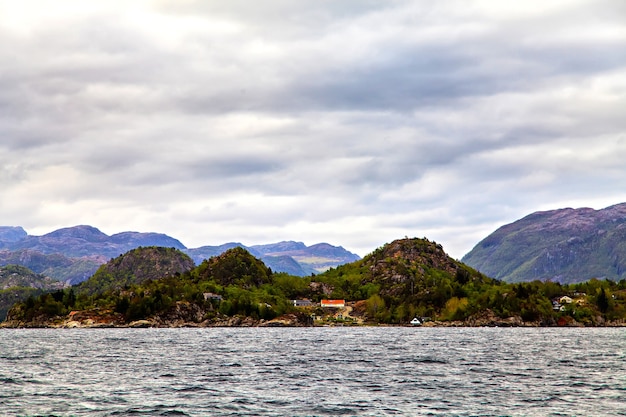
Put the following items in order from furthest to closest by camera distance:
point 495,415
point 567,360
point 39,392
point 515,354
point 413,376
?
1. point 515,354
2. point 567,360
3. point 413,376
4. point 39,392
5. point 495,415

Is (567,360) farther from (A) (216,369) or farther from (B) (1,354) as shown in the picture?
(B) (1,354)

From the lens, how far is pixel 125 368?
4461 inches

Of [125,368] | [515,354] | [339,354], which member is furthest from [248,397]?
[515,354]

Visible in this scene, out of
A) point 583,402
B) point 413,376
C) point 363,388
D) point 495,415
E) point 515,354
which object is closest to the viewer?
point 495,415

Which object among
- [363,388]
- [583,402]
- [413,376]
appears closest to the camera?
[583,402]

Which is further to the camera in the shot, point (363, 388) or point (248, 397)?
point (363, 388)

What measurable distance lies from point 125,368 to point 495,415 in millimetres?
Result: 66514

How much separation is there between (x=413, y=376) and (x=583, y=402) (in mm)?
31155

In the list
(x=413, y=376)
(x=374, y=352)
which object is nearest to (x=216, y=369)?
(x=413, y=376)

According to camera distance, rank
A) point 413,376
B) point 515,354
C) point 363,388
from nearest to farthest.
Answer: point 363,388
point 413,376
point 515,354

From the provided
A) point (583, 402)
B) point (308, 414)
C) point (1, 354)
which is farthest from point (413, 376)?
point (1, 354)

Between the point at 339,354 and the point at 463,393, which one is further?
the point at 339,354

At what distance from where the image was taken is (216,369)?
113 meters

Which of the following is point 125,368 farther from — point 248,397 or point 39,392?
point 248,397
